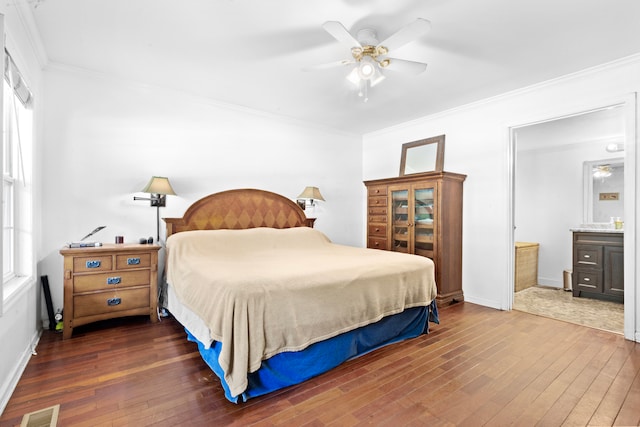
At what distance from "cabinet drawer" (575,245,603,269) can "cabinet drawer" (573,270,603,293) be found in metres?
0.09

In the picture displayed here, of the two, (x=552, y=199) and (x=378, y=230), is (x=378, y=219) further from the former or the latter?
(x=552, y=199)

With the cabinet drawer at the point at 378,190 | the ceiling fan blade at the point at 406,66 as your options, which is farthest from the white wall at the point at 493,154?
the ceiling fan blade at the point at 406,66

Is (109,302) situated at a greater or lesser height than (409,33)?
lesser

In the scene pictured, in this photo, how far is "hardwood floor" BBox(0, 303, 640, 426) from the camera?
5.57 ft

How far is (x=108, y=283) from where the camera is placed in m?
2.88

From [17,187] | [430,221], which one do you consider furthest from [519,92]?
[17,187]

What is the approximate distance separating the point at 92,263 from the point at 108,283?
8.9 inches

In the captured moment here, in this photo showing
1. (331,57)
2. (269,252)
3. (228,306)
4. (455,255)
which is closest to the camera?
(228,306)

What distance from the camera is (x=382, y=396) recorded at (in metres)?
1.89

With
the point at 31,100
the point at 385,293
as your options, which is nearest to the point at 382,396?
the point at 385,293

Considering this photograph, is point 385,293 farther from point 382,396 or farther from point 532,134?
point 532,134

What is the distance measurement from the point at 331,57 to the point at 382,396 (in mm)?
2694

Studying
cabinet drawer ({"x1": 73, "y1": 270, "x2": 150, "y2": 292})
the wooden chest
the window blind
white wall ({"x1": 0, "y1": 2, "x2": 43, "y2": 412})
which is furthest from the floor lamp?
the wooden chest

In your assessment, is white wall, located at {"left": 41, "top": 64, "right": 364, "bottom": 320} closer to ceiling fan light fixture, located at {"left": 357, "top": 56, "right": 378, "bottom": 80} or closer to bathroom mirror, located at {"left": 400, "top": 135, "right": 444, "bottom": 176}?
bathroom mirror, located at {"left": 400, "top": 135, "right": 444, "bottom": 176}
